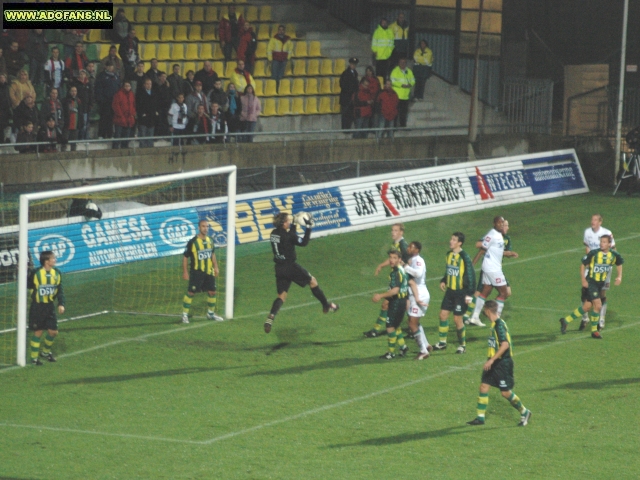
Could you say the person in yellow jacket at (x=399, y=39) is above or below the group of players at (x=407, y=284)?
above

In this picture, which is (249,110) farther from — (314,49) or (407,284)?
(407,284)

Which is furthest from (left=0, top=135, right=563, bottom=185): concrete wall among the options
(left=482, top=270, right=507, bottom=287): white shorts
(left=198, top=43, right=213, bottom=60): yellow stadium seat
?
(left=482, top=270, right=507, bottom=287): white shorts

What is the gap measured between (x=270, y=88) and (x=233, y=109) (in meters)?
3.99

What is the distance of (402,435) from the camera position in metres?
13.6

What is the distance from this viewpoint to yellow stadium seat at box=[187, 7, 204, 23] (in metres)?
34.3

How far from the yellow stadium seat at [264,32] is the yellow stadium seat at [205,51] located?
2.29m

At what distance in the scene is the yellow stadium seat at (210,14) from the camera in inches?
1358

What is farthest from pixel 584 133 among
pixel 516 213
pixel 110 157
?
pixel 110 157

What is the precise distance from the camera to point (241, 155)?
96.8 feet

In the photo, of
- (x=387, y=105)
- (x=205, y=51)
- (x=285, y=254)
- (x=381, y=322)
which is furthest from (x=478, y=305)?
(x=205, y=51)

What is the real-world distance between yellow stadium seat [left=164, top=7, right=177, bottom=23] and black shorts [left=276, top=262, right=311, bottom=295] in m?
17.2

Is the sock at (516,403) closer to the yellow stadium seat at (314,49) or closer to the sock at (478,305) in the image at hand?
the sock at (478,305)

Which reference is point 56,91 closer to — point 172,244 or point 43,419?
point 172,244

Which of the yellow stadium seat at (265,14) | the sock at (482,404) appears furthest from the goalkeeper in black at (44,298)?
the yellow stadium seat at (265,14)
